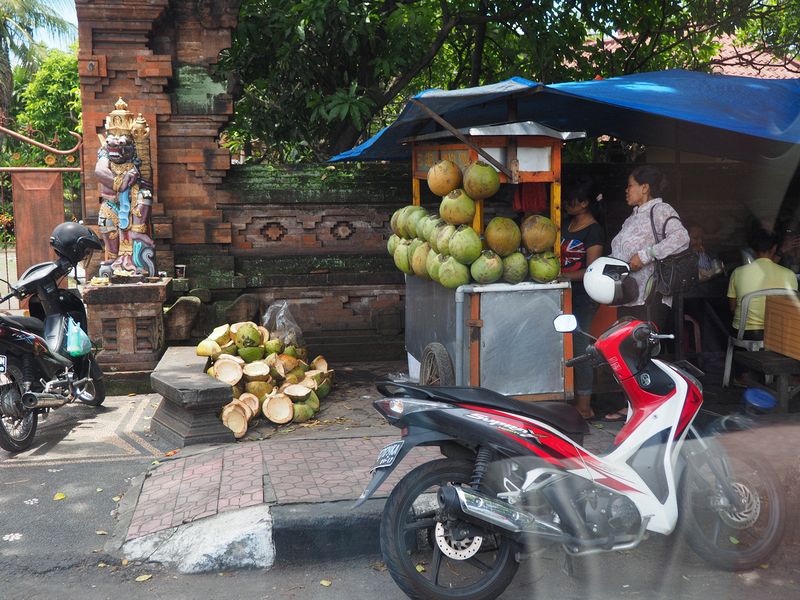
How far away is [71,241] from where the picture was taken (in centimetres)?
650

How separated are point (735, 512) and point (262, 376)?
3576 millimetres

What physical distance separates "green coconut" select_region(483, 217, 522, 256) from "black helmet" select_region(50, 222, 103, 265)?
312 cm

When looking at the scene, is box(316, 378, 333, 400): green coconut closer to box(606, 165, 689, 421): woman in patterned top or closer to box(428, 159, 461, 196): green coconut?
box(428, 159, 461, 196): green coconut

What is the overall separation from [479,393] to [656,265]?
247 centimetres

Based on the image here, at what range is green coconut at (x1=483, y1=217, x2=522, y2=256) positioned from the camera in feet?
18.2

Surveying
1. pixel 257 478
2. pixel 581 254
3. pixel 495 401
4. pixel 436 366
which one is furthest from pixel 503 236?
pixel 257 478

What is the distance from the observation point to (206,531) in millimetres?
4223

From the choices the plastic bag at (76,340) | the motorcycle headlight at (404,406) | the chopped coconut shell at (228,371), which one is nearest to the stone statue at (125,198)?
the plastic bag at (76,340)

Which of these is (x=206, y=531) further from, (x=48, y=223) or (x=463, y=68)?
(x=463, y=68)

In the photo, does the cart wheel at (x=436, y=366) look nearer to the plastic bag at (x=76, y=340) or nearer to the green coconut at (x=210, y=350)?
the green coconut at (x=210, y=350)

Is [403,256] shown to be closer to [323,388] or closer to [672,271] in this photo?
[323,388]

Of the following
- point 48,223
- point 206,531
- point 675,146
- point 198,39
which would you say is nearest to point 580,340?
point 675,146

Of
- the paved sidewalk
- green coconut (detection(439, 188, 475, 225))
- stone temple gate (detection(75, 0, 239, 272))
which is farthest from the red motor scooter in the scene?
stone temple gate (detection(75, 0, 239, 272))

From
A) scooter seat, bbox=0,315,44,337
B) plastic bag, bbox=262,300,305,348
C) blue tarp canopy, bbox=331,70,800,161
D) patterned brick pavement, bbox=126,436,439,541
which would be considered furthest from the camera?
plastic bag, bbox=262,300,305,348
